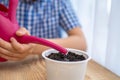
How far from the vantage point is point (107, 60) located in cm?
98

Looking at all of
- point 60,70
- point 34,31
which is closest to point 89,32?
point 34,31

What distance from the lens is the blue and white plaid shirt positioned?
0.95 m

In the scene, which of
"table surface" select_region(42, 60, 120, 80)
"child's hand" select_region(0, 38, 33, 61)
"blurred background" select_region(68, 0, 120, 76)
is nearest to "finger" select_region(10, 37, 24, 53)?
"child's hand" select_region(0, 38, 33, 61)

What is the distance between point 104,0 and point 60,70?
60cm

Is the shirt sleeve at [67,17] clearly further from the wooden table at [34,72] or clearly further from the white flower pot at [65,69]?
the white flower pot at [65,69]

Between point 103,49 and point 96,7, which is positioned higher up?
point 96,7

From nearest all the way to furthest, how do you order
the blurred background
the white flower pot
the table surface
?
the white flower pot
the table surface
the blurred background

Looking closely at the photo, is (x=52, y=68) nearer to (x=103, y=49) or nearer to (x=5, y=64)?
(x=5, y=64)

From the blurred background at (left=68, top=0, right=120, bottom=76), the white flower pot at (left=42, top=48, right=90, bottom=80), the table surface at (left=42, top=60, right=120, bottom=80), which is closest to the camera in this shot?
the white flower pot at (left=42, top=48, right=90, bottom=80)

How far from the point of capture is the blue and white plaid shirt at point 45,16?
37.3 inches

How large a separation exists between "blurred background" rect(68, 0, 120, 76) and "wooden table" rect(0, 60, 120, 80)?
223mm

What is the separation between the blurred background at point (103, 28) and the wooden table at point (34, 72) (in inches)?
8.8

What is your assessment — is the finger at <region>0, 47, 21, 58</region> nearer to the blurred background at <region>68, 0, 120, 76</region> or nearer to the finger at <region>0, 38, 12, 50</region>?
the finger at <region>0, 38, 12, 50</region>

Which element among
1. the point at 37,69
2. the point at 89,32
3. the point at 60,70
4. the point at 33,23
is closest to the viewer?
the point at 60,70
